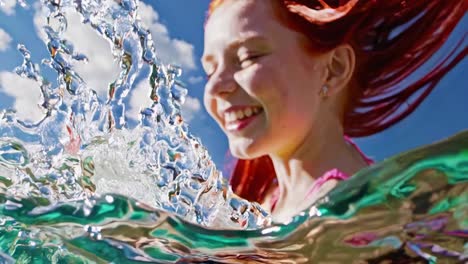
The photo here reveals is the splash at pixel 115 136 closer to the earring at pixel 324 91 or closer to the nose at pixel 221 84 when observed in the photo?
the nose at pixel 221 84

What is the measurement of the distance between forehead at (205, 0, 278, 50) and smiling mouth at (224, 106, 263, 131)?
11 centimetres

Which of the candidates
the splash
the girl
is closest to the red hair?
the girl

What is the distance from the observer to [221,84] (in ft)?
3.89

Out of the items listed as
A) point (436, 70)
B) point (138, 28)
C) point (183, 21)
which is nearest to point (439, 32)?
point (436, 70)

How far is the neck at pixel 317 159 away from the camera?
1124 mm

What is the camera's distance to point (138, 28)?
1277 millimetres

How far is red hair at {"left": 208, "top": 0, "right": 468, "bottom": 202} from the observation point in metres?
1.12

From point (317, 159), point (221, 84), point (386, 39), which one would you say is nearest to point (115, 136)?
point (221, 84)

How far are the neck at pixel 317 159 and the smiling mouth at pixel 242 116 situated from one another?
3.2 inches

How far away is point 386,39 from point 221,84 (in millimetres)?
263

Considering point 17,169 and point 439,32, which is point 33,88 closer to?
point 17,169

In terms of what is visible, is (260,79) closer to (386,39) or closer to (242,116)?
(242,116)

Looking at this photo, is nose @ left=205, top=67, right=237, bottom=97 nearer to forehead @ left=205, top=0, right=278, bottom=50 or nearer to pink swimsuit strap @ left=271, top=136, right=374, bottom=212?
forehead @ left=205, top=0, right=278, bottom=50

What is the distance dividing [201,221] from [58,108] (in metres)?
0.32
